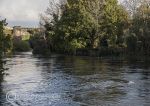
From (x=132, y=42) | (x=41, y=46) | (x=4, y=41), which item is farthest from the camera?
(x=41, y=46)

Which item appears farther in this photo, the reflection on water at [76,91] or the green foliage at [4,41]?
the green foliage at [4,41]

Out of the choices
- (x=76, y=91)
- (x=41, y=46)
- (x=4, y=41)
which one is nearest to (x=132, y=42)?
(x=41, y=46)

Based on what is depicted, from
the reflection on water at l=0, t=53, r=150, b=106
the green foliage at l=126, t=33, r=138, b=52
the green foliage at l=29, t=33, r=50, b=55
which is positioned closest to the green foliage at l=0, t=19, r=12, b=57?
the reflection on water at l=0, t=53, r=150, b=106

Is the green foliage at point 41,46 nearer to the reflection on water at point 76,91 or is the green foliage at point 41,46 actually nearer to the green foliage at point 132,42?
the green foliage at point 132,42

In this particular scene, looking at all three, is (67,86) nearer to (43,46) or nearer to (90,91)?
(90,91)

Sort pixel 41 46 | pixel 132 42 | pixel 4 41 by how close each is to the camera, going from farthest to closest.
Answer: pixel 41 46, pixel 132 42, pixel 4 41

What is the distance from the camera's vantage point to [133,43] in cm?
8506

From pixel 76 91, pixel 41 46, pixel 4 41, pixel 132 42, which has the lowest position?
pixel 76 91

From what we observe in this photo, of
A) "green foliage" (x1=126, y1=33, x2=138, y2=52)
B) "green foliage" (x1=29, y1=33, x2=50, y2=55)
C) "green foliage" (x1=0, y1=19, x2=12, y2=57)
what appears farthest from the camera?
"green foliage" (x1=29, y1=33, x2=50, y2=55)

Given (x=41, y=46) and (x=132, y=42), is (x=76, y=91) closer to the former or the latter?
(x=132, y=42)

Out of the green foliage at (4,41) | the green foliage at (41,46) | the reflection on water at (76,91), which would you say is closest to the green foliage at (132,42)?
the green foliage at (41,46)

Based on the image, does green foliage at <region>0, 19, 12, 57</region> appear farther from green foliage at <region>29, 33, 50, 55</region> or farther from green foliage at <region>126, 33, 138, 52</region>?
green foliage at <region>29, 33, 50, 55</region>

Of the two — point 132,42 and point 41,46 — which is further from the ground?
point 132,42

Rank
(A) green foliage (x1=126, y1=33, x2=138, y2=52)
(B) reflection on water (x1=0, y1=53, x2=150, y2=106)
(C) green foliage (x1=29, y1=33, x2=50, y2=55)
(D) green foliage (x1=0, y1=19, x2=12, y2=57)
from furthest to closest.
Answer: (C) green foliage (x1=29, y1=33, x2=50, y2=55) → (A) green foliage (x1=126, y1=33, x2=138, y2=52) → (D) green foliage (x1=0, y1=19, x2=12, y2=57) → (B) reflection on water (x1=0, y1=53, x2=150, y2=106)
